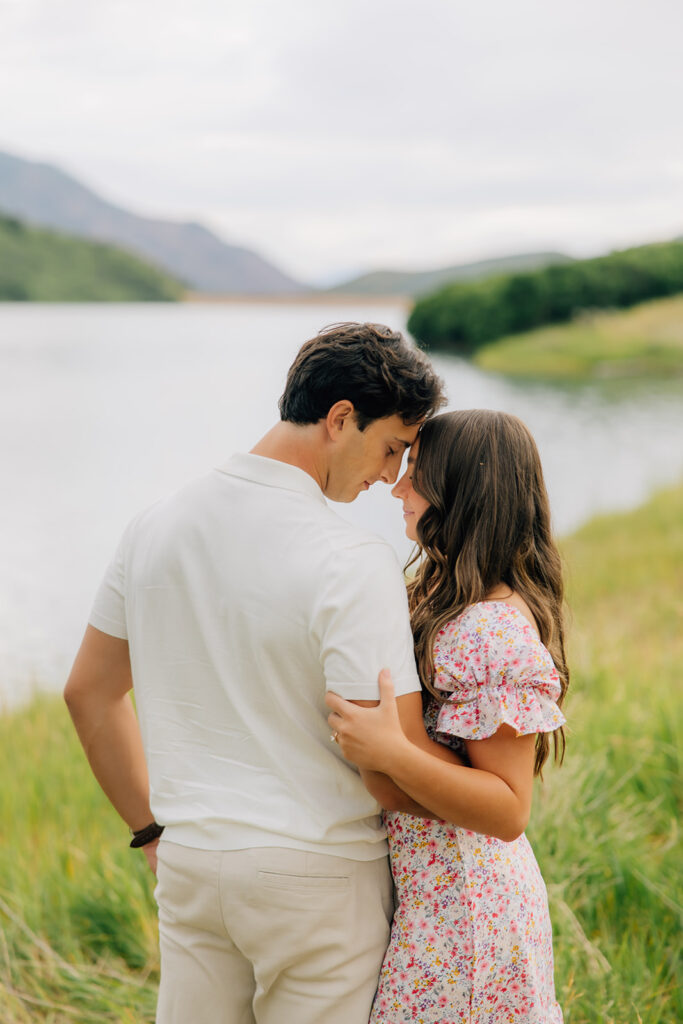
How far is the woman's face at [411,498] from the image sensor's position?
1874mm

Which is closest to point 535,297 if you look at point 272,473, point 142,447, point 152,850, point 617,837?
point 142,447

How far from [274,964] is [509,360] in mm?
34407

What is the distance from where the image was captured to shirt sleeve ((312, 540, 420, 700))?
1.44m

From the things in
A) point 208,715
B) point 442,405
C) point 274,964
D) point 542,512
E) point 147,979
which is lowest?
point 147,979

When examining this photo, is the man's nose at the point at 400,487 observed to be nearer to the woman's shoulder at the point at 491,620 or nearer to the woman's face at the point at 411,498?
the woman's face at the point at 411,498

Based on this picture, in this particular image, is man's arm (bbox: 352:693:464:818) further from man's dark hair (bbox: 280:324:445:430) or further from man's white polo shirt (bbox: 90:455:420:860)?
man's dark hair (bbox: 280:324:445:430)

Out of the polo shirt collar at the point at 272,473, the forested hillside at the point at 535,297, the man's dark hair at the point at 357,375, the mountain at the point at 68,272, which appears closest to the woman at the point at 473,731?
the man's dark hair at the point at 357,375

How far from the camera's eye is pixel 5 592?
11.5m

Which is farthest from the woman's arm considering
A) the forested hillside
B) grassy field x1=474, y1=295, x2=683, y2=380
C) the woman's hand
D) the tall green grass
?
grassy field x1=474, y1=295, x2=683, y2=380

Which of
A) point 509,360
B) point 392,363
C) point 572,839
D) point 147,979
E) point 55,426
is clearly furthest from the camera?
point 509,360

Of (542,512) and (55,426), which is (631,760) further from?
(55,426)

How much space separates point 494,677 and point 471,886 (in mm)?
392

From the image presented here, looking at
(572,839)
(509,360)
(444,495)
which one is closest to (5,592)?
(572,839)

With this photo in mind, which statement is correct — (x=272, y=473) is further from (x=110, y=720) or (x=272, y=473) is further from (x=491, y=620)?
(x=110, y=720)
